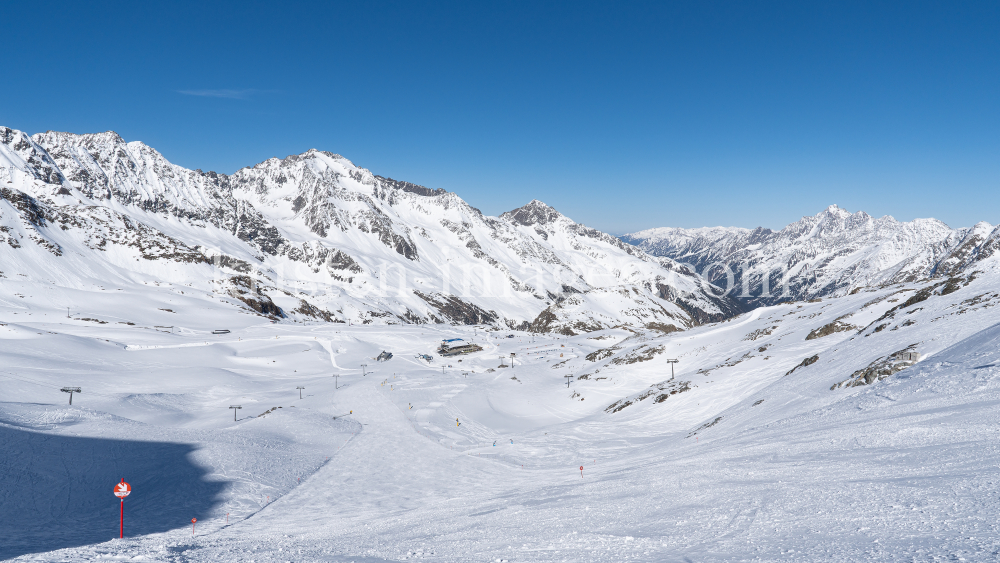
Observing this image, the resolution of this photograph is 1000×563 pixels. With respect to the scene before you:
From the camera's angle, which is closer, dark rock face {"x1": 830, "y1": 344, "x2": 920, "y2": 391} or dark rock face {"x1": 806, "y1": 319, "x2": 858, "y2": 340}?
dark rock face {"x1": 830, "y1": 344, "x2": 920, "y2": 391}

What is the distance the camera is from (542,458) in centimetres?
3359

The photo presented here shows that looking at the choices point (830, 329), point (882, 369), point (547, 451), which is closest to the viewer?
point (882, 369)

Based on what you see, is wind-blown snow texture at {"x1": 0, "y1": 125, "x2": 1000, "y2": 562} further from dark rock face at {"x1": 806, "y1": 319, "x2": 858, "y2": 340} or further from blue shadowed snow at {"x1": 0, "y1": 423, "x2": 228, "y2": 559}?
dark rock face at {"x1": 806, "y1": 319, "x2": 858, "y2": 340}

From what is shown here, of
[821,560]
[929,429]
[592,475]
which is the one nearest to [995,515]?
[821,560]

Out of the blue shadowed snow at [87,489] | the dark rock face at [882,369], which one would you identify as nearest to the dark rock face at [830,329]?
the dark rock face at [882,369]

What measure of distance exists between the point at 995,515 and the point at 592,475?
16728 millimetres

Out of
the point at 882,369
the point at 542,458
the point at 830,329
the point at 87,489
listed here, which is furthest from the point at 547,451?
the point at 830,329

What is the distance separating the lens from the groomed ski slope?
12.6m

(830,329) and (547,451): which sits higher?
(830,329)

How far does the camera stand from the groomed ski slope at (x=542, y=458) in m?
12.6

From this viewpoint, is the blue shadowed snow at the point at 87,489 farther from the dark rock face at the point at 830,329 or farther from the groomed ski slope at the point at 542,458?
the dark rock face at the point at 830,329

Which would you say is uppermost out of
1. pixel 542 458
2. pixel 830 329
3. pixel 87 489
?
pixel 830 329

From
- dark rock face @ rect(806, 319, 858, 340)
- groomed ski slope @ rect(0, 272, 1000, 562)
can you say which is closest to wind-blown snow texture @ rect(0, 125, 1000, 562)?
groomed ski slope @ rect(0, 272, 1000, 562)

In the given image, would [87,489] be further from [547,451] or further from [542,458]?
[547,451]
